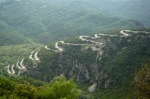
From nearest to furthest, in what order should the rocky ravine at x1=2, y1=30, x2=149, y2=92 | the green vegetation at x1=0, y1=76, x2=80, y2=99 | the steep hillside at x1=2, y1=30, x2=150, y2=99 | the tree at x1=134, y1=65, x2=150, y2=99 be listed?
the green vegetation at x1=0, y1=76, x2=80, y2=99 < the tree at x1=134, y1=65, x2=150, y2=99 < the steep hillside at x1=2, y1=30, x2=150, y2=99 < the rocky ravine at x1=2, y1=30, x2=149, y2=92

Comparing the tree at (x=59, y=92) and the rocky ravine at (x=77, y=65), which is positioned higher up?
the tree at (x=59, y=92)

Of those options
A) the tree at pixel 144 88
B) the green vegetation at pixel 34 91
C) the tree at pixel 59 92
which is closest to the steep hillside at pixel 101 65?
the tree at pixel 144 88

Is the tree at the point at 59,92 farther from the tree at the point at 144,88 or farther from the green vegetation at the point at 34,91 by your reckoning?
the tree at the point at 144,88

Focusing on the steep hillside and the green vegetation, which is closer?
the green vegetation

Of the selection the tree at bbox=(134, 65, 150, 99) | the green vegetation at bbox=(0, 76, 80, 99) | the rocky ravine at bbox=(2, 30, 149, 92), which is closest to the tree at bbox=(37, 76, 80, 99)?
the green vegetation at bbox=(0, 76, 80, 99)

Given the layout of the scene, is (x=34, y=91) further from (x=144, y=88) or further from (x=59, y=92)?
(x=144, y=88)

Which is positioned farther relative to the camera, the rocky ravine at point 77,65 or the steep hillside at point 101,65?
the rocky ravine at point 77,65

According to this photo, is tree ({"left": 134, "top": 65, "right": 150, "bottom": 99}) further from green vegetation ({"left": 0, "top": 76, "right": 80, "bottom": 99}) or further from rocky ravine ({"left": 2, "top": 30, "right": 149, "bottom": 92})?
rocky ravine ({"left": 2, "top": 30, "right": 149, "bottom": 92})

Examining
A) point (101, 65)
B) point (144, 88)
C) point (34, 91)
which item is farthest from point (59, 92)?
point (101, 65)
